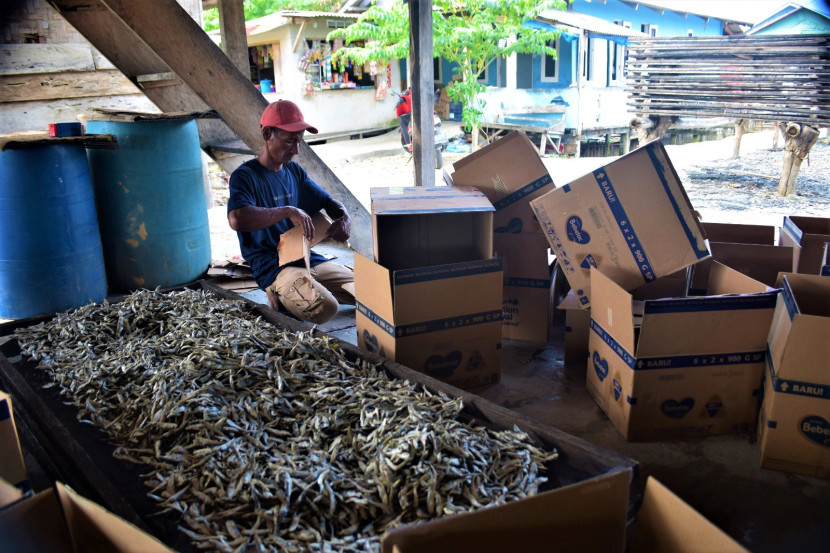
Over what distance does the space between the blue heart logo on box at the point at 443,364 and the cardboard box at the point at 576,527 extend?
62.6 inches

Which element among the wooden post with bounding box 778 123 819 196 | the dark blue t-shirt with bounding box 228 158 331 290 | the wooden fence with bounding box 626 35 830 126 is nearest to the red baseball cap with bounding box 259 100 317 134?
the dark blue t-shirt with bounding box 228 158 331 290

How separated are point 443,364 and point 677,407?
1.08m

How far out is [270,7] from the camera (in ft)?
65.1

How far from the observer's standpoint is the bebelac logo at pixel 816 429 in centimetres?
235

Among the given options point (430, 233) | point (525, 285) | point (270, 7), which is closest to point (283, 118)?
point (430, 233)

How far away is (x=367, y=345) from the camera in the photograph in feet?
10.6

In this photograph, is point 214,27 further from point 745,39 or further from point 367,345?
point 367,345

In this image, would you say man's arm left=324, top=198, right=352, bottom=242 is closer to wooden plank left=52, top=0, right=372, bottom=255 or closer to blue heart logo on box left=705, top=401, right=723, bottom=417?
wooden plank left=52, top=0, right=372, bottom=255

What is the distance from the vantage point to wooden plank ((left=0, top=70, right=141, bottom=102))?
245 inches

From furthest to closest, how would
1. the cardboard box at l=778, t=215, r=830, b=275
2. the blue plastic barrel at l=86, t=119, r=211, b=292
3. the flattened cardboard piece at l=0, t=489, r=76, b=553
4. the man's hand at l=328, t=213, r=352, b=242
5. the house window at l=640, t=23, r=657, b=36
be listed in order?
the house window at l=640, t=23, r=657, b=36
the blue plastic barrel at l=86, t=119, r=211, b=292
the man's hand at l=328, t=213, r=352, b=242
the cardboard box at l=778, t=215, r=830, b=275
the flattened cardboard piece at l=0, t=489, r=76, b=553

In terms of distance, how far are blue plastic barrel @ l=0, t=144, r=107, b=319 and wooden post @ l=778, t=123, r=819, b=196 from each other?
9.18 meters

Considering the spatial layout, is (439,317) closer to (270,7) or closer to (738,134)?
(738,134)

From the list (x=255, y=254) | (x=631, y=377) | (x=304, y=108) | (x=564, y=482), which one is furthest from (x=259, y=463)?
(x=304, y=108)

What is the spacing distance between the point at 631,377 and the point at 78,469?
2138 mm
